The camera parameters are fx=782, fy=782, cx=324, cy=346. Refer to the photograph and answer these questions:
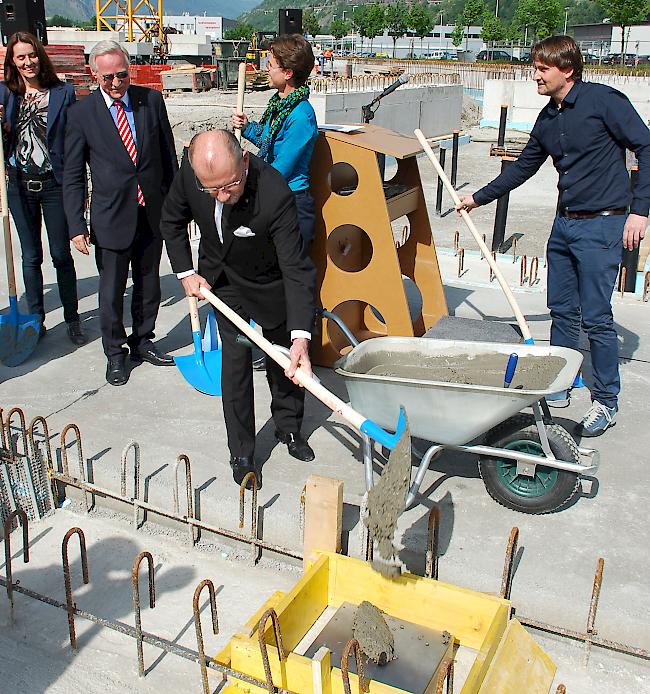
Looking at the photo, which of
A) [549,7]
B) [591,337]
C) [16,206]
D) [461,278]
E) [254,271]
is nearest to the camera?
[254,271]

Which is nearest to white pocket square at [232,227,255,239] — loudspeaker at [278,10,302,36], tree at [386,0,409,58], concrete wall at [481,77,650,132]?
loudspeaker at [278,10,302,36]

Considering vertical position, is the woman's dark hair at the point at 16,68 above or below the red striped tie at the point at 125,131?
above

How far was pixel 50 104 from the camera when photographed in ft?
15.0

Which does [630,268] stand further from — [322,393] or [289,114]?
[322,393]

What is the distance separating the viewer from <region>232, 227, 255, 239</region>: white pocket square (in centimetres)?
317

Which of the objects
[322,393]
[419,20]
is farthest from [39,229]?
[419,20]

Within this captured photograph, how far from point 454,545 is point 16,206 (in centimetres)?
342

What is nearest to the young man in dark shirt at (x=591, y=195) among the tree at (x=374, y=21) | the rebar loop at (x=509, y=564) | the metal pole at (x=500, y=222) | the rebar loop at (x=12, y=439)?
the rebar loop at (x=509, y=564)

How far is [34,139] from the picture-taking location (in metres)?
4.66

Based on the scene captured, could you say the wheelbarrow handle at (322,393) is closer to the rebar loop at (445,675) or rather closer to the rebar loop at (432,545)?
the rebar loop at (432,545)

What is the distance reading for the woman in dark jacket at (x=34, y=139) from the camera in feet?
14.8

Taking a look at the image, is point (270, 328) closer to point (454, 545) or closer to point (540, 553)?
point (454, 545)

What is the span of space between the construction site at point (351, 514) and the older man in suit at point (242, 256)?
0.23m

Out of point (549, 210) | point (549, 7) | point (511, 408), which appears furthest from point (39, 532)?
point (549, 7)
